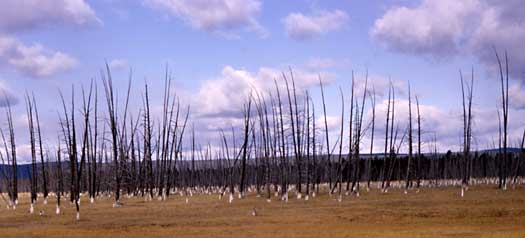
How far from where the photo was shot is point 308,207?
3738 cm

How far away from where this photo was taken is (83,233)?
2792 cm

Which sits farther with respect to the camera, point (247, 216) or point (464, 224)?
point (247, 216)

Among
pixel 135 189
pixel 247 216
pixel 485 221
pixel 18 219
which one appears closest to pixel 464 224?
pixel 485 221

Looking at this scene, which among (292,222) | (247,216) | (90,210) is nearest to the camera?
(292,222)

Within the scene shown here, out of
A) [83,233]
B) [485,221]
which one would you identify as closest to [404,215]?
[485,221]

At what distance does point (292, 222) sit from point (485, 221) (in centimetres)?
734

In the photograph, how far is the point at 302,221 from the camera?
2981cm

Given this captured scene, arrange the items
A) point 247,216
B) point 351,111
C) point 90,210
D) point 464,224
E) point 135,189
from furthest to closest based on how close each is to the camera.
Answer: point 135,189
point 351,111
point 90,210
point 247,216
point 464,224

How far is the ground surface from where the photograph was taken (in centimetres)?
2575

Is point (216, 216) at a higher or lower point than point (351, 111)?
lower

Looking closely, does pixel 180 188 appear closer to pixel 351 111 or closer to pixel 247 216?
pixel 351 111

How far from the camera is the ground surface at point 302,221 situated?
25.8 metres

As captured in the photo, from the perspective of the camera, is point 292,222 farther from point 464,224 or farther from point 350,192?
point 350,192

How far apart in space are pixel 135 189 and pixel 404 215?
38.1 metres
